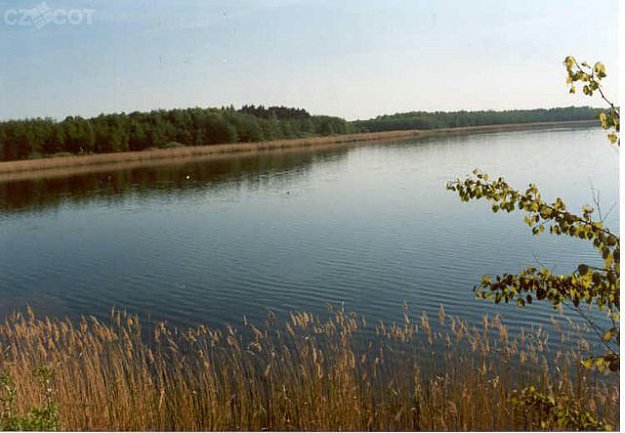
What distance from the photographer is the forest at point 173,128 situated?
5319cm

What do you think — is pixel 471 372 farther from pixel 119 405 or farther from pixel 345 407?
pixel 119 405

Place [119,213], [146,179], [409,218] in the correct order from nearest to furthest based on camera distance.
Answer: [409,218]
[119,213]
[146,179]

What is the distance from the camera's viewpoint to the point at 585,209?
3408 mm

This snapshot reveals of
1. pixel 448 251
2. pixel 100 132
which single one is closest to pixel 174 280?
pixel 448 251

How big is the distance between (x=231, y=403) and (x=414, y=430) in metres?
1.93

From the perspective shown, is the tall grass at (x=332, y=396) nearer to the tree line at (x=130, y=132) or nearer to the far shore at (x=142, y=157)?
the far shore at (x=142, y=157)

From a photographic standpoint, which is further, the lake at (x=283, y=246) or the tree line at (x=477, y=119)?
the tree line at (x=477, y=119)

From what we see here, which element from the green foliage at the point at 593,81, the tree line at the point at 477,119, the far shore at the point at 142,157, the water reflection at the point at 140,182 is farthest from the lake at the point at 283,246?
the tree line at the point at 477,119

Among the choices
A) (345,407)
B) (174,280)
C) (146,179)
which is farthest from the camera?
(146,179)

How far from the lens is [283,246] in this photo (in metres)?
14.8

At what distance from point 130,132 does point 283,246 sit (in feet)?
164

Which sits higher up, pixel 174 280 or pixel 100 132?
pixel 100 132

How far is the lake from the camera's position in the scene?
34.7 ft

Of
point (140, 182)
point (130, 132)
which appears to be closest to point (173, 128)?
point (130, 132)
